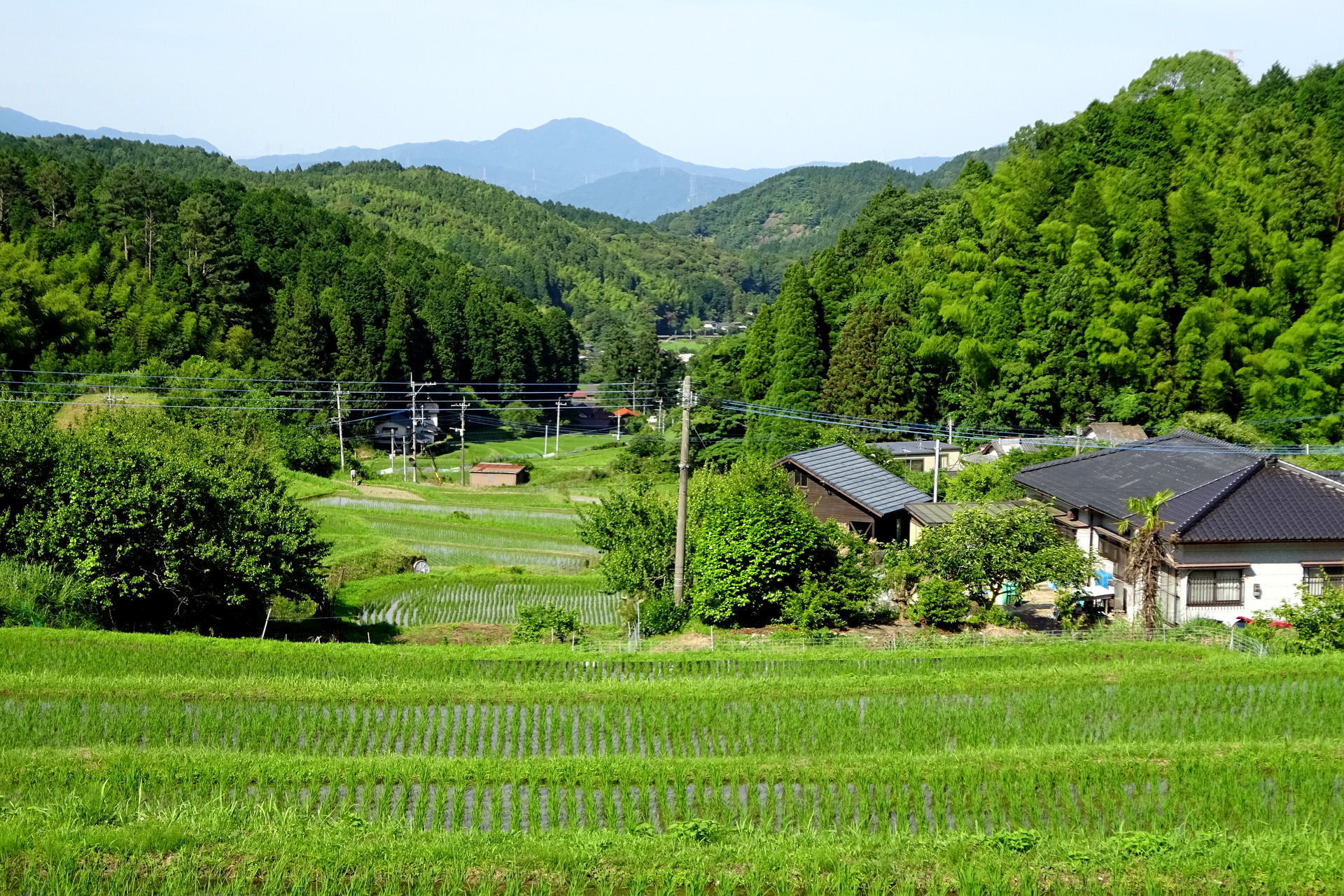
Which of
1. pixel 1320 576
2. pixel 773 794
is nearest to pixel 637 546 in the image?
pixel 773 794

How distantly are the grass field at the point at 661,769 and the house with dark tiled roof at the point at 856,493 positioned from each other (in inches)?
495

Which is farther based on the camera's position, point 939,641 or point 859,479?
point 859,479

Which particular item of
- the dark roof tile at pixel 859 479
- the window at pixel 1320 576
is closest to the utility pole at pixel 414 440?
the dark roof tile at pixel 859 479

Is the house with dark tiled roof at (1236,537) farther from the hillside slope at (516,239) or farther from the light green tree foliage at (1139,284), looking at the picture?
the hillside slope at (516,239)

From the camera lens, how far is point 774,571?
20109 mm

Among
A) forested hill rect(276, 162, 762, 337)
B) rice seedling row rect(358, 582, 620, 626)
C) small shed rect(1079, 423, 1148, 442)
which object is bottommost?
rice seedling row rect(358, 582, 620, 626)

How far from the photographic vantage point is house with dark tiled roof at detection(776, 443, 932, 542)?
30.2m

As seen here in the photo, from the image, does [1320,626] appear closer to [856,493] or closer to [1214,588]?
[1214,588]

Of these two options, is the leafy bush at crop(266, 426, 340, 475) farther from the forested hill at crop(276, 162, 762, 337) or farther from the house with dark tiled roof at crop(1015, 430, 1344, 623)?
the forested hill at crop(276, 162, 762, 337)

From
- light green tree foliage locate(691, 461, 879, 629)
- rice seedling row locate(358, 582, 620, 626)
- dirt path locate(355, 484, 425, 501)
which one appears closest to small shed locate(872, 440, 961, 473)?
dirt path locate(355, 484, 425, 501)

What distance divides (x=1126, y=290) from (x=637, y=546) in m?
26.4

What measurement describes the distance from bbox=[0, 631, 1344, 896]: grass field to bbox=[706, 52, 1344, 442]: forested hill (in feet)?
84.3

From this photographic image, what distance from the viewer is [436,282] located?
79.3m

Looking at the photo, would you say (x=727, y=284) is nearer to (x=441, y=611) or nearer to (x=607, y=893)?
(x=441, y=611)
